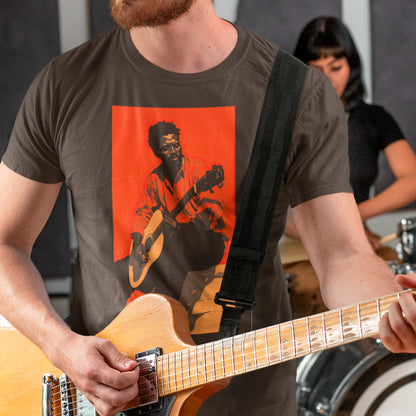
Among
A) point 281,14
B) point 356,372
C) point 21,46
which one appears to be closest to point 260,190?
point 356,372

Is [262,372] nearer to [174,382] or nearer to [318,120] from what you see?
[174,382]

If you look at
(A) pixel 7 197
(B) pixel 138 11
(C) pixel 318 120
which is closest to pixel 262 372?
(C) pixel 318 120

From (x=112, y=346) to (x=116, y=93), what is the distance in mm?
460

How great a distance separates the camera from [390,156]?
2.41 m

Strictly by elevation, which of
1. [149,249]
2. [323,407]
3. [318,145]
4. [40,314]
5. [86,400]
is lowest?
[323,407]

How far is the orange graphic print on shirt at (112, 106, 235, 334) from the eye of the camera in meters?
1.09

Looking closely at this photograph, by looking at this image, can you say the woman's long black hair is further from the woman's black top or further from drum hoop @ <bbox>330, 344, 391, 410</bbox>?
drum hoop @ <bbox>330, 344, 391, 410</bbox>

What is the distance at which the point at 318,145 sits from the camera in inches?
42.6

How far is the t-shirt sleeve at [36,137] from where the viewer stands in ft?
3.66

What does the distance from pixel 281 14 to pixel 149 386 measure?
2052 mm

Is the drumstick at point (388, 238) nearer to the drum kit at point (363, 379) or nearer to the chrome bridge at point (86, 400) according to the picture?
the drum kit at point (363, 379)

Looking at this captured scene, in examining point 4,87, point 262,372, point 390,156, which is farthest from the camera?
point 4,87

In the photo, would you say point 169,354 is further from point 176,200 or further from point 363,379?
point 363,379

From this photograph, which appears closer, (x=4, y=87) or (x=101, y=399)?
(x=101, y=399)
